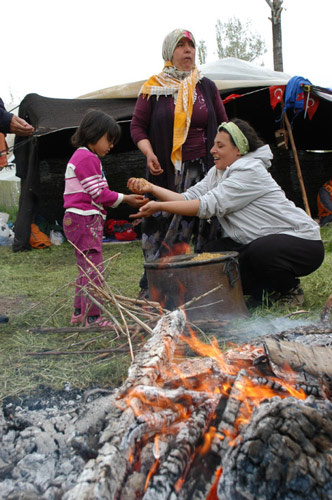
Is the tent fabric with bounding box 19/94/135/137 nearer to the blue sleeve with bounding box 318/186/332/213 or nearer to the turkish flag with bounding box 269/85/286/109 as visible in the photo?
the turkish flag with bounding box 269/85/286/109

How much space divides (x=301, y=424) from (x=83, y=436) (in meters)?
0.71

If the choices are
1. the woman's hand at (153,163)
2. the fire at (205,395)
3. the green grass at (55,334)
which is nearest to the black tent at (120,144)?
the green grass at (55,334)

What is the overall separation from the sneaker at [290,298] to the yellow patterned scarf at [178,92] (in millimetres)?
1275

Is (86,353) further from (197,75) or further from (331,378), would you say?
(197,75)

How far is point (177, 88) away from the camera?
135 inches

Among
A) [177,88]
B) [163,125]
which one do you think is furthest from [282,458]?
[177,88]

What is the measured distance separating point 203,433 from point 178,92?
9.09ft

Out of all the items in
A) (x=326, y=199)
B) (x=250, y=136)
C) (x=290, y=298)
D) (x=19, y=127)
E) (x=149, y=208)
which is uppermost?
(x=19, y=127)

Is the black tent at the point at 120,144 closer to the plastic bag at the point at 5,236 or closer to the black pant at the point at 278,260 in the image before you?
the plastic bag at the point at 5,236

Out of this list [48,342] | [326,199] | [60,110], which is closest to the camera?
[48,342]

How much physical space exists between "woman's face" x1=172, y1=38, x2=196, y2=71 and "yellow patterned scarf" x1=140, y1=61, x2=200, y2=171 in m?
0.04

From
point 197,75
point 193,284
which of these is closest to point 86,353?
point 193,284

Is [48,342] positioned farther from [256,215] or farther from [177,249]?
[256,215]

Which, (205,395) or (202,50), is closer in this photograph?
(205,395)
